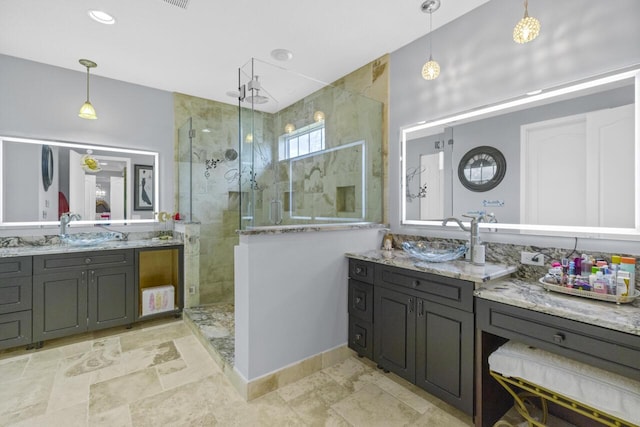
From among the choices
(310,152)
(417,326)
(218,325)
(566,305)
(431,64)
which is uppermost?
(431,64)

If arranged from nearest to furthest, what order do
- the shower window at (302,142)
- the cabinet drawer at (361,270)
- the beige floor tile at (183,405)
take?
1. the beige floor tile at (183,405)
2. the cabinet drawer at (361,270)
3. the shower window at (302,142)

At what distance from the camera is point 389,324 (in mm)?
2092

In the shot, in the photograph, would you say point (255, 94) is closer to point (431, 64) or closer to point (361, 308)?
point (431, 64)

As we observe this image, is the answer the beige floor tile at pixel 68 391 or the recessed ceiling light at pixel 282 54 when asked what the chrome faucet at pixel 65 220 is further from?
the recessed ceiling light at pixel 282 54

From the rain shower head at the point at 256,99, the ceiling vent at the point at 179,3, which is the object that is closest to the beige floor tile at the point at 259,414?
the rain shower head at the point at 256,99

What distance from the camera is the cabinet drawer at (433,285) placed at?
1.67 meters

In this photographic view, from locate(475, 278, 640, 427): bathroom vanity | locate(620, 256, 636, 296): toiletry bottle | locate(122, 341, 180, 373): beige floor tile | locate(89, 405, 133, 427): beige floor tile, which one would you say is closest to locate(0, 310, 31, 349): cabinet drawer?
locate(122, 341, 180, 373): beige floor tile

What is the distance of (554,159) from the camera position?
1823 millimetres

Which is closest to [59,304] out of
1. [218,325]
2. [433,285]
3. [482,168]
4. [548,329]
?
[218,325]

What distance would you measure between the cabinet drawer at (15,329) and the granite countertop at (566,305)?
353 centimetres

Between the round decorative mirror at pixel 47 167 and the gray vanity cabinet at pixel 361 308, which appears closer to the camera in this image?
the gray vanity cabinet at pixel 361 308

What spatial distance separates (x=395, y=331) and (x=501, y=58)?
2.06 meters

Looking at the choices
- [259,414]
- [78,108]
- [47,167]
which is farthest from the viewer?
[78,108]

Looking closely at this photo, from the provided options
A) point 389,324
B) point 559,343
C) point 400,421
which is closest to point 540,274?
point 559,343
